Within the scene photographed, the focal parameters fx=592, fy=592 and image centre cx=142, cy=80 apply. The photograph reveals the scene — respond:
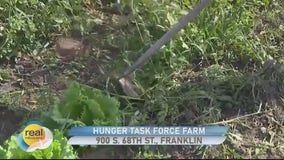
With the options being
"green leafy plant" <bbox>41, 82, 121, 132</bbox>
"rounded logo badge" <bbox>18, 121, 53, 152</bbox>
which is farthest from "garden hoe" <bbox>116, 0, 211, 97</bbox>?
"rounded logo badge" <bbox>18, 121, 53, 152</bbox>

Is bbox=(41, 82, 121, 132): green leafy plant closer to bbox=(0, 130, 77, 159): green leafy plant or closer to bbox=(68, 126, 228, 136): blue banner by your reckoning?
bbox=(68, 126, 228, 136): blue banner

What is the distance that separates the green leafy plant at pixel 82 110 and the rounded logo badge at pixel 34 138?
0.27 feet

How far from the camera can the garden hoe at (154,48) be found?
321cm

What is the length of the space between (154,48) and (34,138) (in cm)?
87

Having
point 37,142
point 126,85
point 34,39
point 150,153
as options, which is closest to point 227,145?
point 150,153

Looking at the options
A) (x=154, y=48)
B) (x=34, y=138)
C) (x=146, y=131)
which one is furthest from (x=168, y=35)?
(x=34, y=138)

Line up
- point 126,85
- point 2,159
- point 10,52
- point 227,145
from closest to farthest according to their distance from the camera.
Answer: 1. point 2,159
2. point 227,145
3. point 126,85
4. point 10,52

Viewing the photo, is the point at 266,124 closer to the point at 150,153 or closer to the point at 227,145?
the point at 227,145

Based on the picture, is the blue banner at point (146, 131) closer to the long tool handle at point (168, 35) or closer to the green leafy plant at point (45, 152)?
the green leafy plant at point (45, 152)

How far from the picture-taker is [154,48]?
128 inches

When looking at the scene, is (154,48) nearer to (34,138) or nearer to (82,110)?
(82,110)

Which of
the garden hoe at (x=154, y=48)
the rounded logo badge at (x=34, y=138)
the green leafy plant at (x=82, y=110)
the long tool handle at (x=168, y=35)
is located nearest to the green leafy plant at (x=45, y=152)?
the rounded logo badge at (x=34, y=138)

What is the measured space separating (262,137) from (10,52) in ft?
5.06

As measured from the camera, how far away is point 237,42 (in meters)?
3.57
